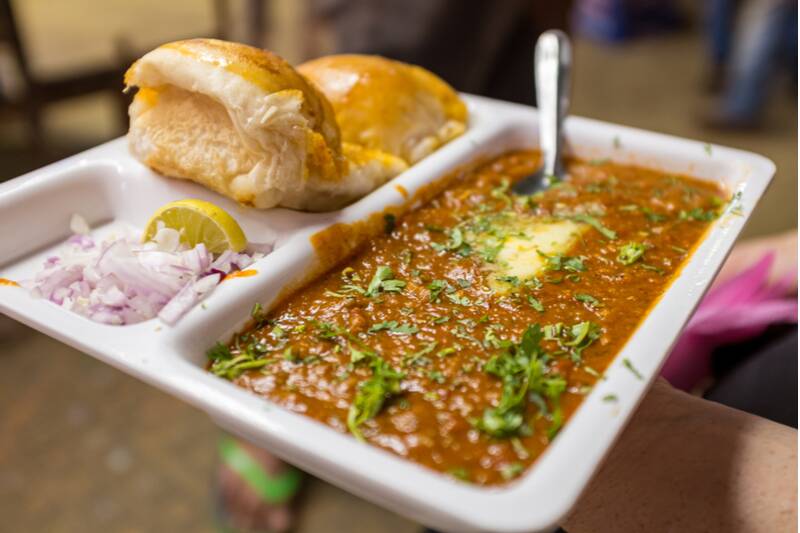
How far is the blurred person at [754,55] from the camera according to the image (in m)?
5.99

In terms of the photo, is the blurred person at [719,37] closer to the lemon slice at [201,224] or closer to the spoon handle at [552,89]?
the spoon handle at [552,89]

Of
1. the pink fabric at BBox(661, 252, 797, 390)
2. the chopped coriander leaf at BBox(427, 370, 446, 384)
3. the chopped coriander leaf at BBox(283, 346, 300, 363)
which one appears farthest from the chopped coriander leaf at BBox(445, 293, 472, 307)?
the pink fabric at BBox(661, 252, 797, 390)

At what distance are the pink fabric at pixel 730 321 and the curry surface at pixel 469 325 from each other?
0.23m

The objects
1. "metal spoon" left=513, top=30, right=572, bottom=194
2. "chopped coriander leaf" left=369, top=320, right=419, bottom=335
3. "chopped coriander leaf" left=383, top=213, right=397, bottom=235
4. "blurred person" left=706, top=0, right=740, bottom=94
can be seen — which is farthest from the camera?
"blurred person" left=706, top=0, right=740, bottom=94

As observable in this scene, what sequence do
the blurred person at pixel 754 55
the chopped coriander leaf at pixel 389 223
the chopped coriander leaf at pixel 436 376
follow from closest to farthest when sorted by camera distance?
the chopped coriander leaf at pixel 436 376 < the chopped coriander leaf at pixel 389 223 < the blurred person at pixel 754 55

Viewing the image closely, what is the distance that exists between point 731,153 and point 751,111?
487cm

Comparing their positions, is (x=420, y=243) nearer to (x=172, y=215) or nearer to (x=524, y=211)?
(x=524, y=211)

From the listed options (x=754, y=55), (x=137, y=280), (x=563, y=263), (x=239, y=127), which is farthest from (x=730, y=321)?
(x=754, y=55)

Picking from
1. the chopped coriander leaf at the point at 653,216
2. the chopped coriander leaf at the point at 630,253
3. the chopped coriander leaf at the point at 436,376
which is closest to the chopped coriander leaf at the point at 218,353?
the chopped coriander leaf at the point at 436,376

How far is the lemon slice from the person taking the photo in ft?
4.68

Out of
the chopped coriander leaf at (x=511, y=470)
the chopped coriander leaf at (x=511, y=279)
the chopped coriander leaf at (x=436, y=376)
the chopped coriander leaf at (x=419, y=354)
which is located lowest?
the chopped coriander leaf at (x=511, y=279)

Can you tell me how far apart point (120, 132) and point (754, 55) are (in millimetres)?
4794

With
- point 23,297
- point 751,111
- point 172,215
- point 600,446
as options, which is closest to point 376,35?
point 172,215

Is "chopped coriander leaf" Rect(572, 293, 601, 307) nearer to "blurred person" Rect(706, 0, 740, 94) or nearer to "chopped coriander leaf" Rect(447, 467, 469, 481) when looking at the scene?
"chopped coriander leaf" Rect(447, 467, 469, 481)
